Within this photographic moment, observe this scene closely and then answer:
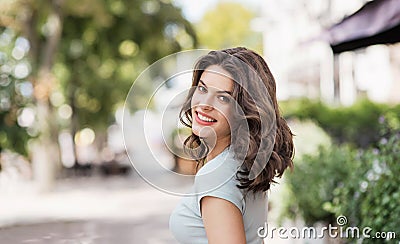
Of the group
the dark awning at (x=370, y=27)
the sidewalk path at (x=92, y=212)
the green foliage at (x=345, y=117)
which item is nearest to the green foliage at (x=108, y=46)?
the sidewalk path at (x=92, y=212)

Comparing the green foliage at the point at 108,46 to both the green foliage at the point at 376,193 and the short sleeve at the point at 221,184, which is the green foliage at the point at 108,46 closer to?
the green foliage at the point at 376,193

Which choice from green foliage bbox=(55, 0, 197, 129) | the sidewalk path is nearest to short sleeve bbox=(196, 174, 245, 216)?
the sidewalk path

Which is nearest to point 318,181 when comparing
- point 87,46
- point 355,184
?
point 355,184

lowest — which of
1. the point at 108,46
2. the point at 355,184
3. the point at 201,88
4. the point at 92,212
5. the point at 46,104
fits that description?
the point at 92,212

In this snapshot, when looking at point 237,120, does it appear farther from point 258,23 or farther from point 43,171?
point 258,23

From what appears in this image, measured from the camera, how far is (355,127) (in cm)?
1037

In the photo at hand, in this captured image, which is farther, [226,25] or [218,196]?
[226,25]

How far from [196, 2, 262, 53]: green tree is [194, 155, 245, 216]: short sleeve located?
36868mm

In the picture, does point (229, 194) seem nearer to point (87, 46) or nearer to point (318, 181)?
point (318, 181)

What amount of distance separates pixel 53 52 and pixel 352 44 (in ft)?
36.9

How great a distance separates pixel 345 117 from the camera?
1044cm

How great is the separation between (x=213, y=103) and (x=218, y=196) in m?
0.21

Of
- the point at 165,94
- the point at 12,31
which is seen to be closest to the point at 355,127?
the point at 165,94

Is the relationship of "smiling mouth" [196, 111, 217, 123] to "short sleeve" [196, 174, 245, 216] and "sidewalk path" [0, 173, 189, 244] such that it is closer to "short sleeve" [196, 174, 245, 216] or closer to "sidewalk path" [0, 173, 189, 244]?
"short sleeve" [196, 174, 245, 216]
